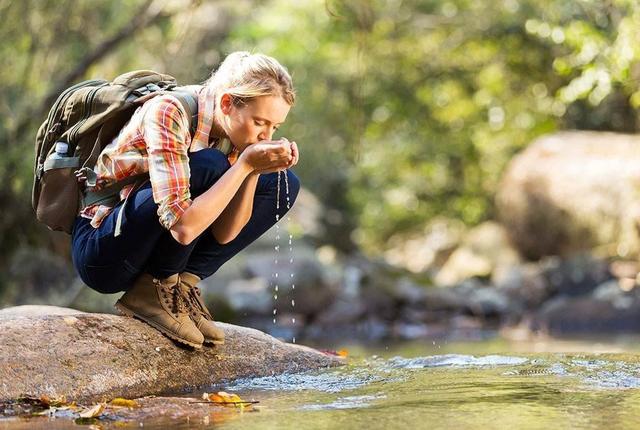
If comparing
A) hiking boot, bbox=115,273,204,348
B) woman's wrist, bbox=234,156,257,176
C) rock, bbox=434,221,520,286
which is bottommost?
hiking boot, bbox=115,273,204,348

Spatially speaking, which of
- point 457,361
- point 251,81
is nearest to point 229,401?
point 251,81

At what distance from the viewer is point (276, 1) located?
17.5 metres

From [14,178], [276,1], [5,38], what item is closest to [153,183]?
[14,178]

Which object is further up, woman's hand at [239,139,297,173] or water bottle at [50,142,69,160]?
water bottle at [50,142,69,160]

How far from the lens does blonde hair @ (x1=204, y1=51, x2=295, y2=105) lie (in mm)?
3740

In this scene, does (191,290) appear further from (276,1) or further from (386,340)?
(276,1)

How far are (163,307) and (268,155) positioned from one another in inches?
32.5

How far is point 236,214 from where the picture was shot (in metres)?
4.02

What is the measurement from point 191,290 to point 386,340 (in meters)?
6.35

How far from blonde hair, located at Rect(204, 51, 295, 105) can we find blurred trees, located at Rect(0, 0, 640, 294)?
8.07 metres

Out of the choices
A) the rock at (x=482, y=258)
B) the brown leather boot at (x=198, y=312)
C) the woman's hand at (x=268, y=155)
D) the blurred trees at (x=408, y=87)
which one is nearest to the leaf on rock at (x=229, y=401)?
the brown leather boot at (x=198, y=312)

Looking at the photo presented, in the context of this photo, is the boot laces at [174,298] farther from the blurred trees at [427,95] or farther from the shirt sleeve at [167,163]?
the blurred trees at [427,95]

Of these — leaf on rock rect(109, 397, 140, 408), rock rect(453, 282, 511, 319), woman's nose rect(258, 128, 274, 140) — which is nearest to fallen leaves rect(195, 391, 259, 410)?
leaf on rock rect(109, 397, 140, 408)

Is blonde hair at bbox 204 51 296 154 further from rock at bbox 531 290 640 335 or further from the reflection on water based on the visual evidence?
Answer: rock at bbox 531 290 640 335
